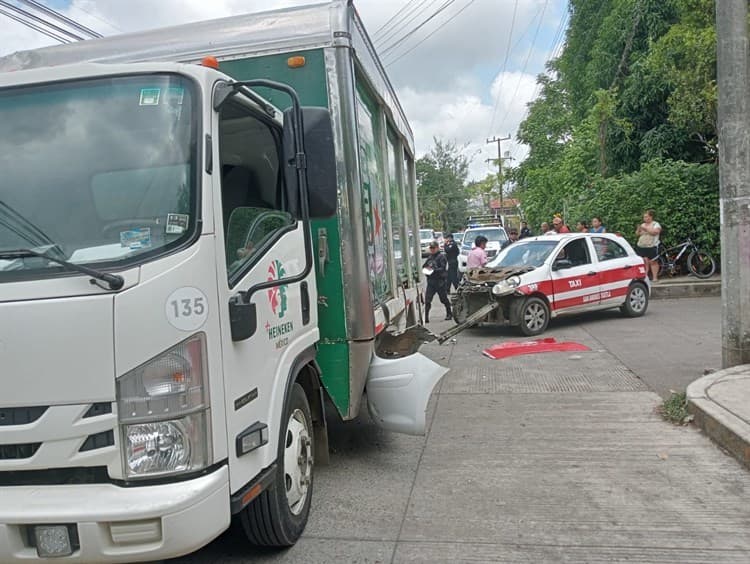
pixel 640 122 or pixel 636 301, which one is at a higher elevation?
pixel 640 122

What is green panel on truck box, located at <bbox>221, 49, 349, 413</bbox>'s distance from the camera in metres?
4.12

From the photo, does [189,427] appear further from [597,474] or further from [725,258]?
[725,258]

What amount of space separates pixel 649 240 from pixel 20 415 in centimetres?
1454

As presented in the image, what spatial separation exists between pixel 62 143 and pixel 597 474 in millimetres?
3968

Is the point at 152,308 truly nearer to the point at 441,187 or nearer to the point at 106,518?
the point at 106,518

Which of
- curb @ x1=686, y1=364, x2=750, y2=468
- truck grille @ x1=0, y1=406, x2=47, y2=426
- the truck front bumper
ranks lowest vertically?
curb @ x1=686, y1=364, x2=750, y2=468

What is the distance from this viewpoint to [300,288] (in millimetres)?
3795

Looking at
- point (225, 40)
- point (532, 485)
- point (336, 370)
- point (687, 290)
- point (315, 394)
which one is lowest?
point (532, 485)

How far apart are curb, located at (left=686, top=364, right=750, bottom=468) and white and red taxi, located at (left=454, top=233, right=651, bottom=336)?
4.26 metres

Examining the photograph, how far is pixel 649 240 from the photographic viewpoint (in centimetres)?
1471

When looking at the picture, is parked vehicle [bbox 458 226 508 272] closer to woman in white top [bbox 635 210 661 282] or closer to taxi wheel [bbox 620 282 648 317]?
woman in white top [bbox 635 210 661 282]

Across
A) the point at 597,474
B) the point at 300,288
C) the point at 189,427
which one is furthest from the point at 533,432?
the point at 189,427

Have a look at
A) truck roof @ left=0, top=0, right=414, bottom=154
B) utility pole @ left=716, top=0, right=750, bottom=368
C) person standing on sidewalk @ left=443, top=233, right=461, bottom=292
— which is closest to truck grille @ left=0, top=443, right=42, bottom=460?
truck roof @ left=0, top=0, right=414, bottom=154

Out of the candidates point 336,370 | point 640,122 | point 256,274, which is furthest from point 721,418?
point 640,122
